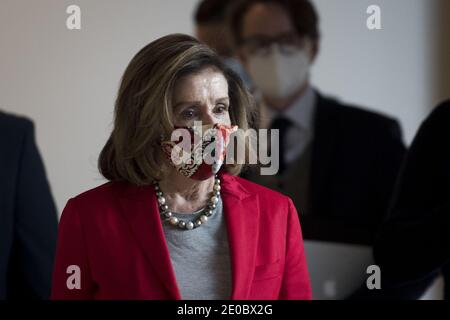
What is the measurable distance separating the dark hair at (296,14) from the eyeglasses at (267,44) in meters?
0.03

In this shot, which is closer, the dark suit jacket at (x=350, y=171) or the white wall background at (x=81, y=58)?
the white wall background at (x=81, y=58)

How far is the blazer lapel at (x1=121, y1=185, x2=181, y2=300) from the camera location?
39.8 inches

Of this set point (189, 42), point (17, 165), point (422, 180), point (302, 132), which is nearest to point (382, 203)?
point (422, 180)

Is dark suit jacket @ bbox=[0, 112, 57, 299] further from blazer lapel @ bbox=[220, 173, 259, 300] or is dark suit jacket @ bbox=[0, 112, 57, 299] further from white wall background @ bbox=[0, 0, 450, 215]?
blazer lapel @ bbox=[220, 173, 259, 300]

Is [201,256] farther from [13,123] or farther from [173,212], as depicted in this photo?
[13,123]

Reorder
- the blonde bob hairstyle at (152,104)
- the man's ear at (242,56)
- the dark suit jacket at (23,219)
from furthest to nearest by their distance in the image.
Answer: the man's ear at (242,56) → the dark suit jacket at (23,219) → the blonde bob hairstyle at (152,104)

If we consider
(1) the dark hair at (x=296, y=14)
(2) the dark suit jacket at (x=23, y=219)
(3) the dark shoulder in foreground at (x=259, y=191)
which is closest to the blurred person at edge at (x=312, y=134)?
(1) the dark hair at (x=296, y=14)

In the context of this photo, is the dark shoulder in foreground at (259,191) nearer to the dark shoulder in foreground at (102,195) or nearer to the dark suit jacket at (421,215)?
the dark shoulder in foreground at (102,195)

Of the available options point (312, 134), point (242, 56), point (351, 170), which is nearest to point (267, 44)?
point (242, 56)

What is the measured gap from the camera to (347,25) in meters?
1.36

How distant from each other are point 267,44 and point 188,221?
1.54ft

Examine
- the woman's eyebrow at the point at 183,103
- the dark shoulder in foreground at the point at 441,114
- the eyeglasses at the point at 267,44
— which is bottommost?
the dark shoulder in foreground at the point at 441,114

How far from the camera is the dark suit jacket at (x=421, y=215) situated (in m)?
1.34
